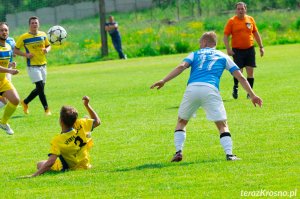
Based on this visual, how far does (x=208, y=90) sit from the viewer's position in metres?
10.2

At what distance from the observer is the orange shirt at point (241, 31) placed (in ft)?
60.7

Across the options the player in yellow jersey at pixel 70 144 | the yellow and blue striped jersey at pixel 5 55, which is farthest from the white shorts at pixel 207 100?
the yellow and blue striped jersey at pixel 5 55

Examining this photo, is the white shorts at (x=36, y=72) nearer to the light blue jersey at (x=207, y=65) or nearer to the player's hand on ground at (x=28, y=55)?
the player's hand on ground at (x=28, y=55)

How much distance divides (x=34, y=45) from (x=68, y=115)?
8.27 meters

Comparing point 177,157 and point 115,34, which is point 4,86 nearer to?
point 177,157

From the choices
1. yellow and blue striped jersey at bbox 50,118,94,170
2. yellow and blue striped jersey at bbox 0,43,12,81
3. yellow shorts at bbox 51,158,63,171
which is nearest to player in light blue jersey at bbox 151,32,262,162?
yellow and blue striped jersey at bbox 50,118,94,170

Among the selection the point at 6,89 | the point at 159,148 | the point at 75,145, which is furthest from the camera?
the point at 6,89

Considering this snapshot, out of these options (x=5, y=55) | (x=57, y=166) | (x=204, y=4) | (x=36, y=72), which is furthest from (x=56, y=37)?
(x=204, y=4)

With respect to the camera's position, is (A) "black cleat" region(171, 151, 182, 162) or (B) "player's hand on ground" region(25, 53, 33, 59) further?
(B) "player's hand on ground" region(25, 53, 33, 59)

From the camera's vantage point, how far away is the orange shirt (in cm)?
1852

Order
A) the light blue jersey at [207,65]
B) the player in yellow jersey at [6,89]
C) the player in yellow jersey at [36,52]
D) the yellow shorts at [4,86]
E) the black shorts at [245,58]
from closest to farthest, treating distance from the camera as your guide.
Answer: the light blue jersey at [207,65], the player in yellow jersey at [6,89], the yellow shorts at [4,86], the player in yellow jersey at [36,52], the black shorts at [245,58]

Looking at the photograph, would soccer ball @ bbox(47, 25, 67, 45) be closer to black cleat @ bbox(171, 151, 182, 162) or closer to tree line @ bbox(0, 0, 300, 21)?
black cleat @ bbox(171, 151, 182, 162)

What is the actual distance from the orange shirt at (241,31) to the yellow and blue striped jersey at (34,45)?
13.4 ft

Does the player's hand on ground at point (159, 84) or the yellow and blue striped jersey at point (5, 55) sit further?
the yellow and blue striped jersey at point (5, 55)
